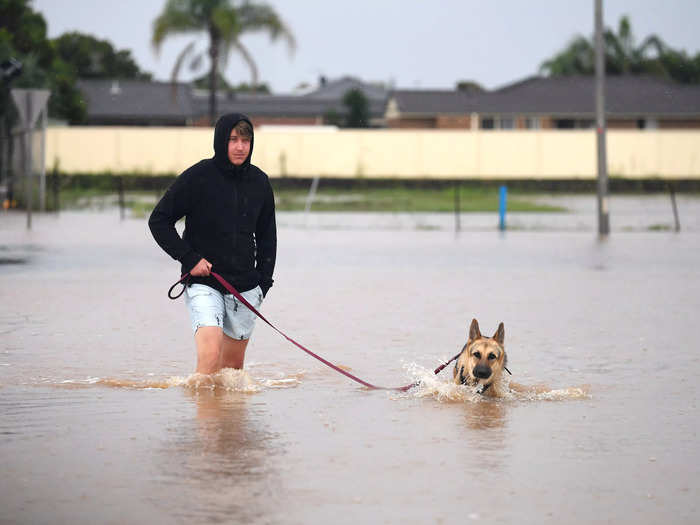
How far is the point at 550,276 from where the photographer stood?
59.8ft

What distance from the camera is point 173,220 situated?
799cm

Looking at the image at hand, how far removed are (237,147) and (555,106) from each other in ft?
237

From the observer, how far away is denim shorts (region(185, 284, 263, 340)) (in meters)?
7.96

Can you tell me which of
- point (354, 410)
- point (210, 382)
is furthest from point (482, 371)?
point (210, 382)

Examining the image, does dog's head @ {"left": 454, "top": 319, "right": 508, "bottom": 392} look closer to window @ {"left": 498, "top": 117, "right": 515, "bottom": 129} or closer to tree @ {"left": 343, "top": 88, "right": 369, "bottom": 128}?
window @ {"left": 498, "top": 117, "right": 515, "bottom": 129}

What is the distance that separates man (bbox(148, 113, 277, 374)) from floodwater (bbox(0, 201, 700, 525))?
1.82 ft

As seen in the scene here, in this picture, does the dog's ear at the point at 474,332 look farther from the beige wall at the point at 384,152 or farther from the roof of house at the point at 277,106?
the roof of house at the point at 277,106

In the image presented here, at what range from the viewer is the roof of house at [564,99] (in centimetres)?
7750

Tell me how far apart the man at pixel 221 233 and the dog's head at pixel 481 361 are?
4.44 feet

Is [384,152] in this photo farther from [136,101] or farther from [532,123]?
[136,101]

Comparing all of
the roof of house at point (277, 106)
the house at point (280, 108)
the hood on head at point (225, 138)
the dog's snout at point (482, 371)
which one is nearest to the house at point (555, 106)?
the house at point (280, 108)

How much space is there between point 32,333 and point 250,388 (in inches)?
145

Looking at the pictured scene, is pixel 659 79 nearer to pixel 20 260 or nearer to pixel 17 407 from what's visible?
pixel 20 260

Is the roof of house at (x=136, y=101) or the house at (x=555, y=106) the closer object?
the house at (x=555, y=106)
